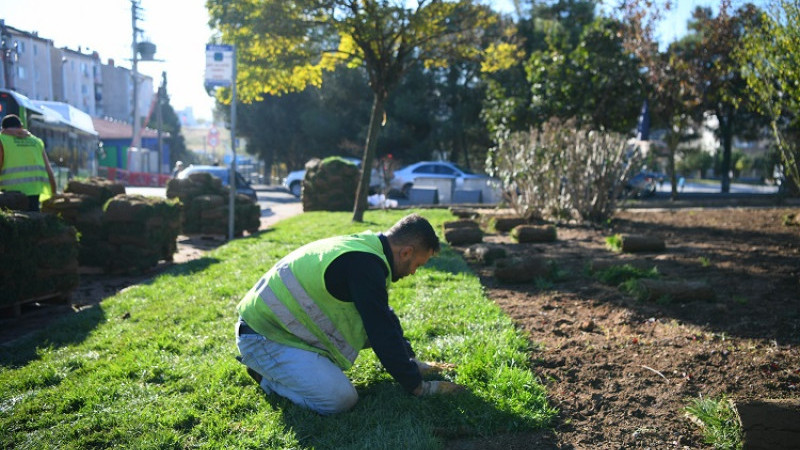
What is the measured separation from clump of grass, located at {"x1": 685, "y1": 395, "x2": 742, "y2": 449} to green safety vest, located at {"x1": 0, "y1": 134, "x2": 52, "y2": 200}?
700 centimetres

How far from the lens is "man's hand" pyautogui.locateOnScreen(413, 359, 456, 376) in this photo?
391 centimetres

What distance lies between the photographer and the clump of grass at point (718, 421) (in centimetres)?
287

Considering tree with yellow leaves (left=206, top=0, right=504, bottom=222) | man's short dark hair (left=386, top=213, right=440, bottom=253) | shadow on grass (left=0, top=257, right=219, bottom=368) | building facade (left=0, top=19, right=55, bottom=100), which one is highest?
building facade (left=0, top=19, right=55, bottom=100)

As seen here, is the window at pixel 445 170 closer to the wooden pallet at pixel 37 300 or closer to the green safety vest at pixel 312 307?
the wooden pallet at pixel 37 300

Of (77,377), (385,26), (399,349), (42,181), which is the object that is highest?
(385,26)

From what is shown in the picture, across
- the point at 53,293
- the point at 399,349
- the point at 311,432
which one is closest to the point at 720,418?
the point at 399,349

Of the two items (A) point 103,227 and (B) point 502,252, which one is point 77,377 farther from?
(B) point 502,252

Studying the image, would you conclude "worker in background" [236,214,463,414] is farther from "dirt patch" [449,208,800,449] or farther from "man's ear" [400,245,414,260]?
"dirt patch" [449,208,800,449]

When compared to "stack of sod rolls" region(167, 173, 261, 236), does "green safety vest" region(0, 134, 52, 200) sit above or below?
above

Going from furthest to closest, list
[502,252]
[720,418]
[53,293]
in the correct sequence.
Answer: [502,252], [53,293], [720,418]

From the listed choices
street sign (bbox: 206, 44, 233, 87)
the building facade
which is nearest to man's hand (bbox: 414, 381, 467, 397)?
street sign (bbox: 206, 44, 233, 87)

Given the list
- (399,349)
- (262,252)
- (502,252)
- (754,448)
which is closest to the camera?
(754,448)

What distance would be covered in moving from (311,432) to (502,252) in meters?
4.93

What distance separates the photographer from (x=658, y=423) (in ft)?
10.4
